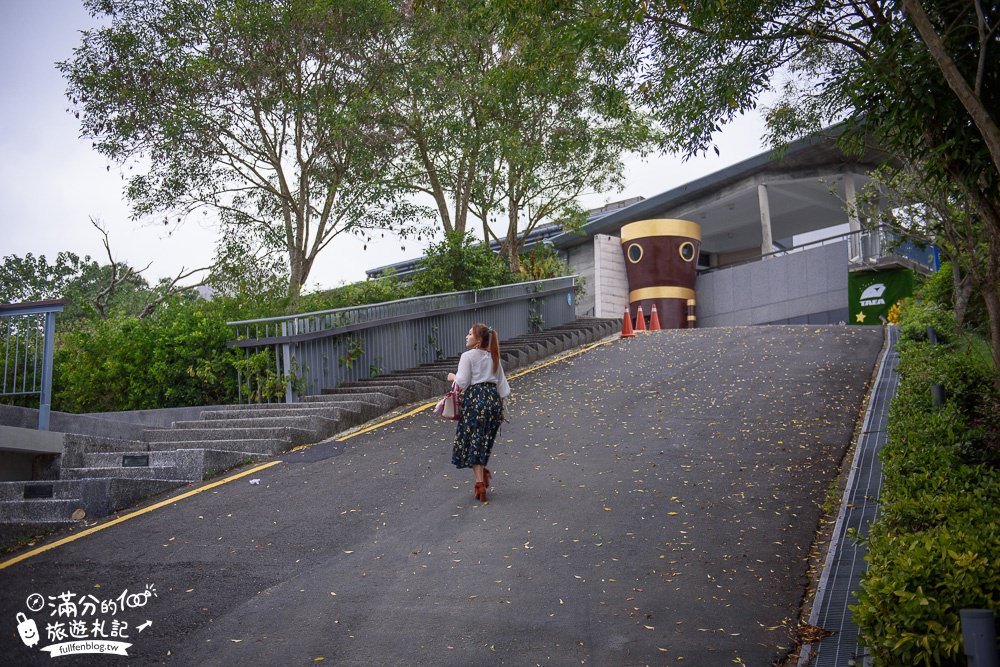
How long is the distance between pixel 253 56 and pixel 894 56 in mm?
13605

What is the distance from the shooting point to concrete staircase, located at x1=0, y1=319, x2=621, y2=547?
786 cm

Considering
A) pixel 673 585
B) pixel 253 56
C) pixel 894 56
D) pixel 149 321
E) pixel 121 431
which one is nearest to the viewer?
pixel 673 585

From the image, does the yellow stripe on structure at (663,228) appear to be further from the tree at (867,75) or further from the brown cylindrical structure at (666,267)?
the tree at (867,75)

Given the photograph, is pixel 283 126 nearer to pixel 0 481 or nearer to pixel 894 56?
pixel 0 481

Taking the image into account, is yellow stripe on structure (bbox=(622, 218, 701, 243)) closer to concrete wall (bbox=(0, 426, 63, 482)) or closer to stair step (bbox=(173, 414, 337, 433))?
stair step (bbox=(173, 414, 337, 433))

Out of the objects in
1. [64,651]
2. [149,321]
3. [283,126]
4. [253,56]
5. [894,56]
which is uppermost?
[253,56]

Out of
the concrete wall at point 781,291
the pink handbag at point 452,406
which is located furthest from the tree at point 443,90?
the concrete wall at point 781,291

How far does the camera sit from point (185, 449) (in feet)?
32.1

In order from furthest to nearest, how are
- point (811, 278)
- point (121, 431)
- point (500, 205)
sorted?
point (811, 278), point (500, 205), point (121, 431)

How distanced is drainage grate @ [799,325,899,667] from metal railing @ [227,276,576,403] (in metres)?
8.12

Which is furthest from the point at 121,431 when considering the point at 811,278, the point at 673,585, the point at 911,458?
the point at 811,278

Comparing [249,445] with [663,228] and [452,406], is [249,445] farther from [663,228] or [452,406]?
[663,228]

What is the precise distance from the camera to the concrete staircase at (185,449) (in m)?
7.86

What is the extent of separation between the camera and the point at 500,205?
70.4ft
